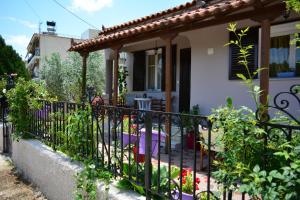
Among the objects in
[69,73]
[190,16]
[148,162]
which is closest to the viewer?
[148,162]

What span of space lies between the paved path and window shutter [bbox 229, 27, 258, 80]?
16.6ft

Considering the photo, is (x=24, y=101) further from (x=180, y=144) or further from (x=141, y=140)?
(x=180, y=144)

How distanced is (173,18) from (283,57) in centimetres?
267

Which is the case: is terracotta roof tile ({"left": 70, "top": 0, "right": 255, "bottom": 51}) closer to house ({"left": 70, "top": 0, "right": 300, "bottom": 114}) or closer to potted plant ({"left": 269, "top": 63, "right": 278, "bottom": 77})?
house ({"left": 70, "top": 0, "right": 300, "bottom": 114})

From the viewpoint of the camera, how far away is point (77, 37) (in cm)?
3959

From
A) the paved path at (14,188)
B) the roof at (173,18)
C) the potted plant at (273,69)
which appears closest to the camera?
the paved path at (14,188)

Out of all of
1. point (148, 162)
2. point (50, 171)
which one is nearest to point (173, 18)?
point (50, 171)

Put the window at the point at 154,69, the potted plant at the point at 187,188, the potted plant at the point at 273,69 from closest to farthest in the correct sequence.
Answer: the potted plant at the point at 187,188 < the potted plant at the point at 273,69 < the window at the point at 154,69

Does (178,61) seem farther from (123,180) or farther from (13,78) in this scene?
(123,180)

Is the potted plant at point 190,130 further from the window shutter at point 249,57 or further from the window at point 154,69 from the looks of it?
the window at point 154,69

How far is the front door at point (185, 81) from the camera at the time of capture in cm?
988

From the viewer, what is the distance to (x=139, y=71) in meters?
12.0

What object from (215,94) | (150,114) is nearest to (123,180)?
(150,114)

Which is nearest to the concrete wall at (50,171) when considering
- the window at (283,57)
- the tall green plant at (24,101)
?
the tall green plant at (24,101)
